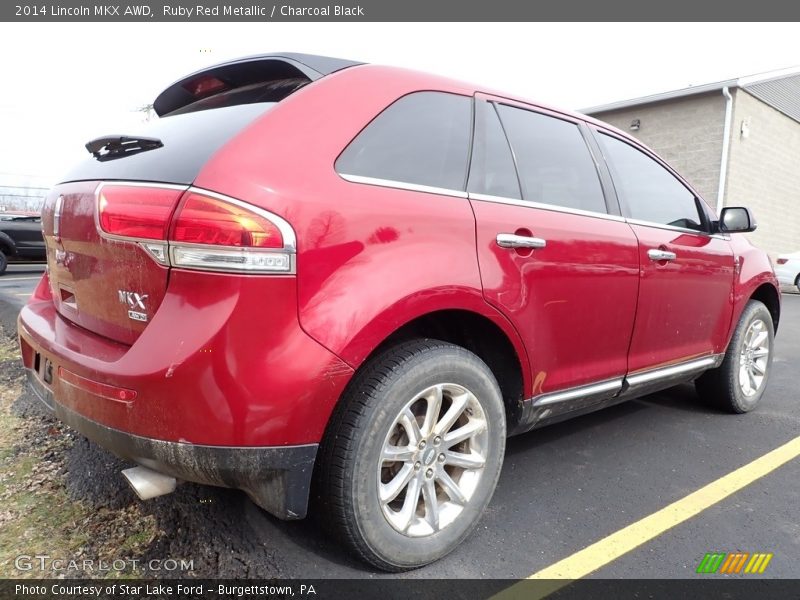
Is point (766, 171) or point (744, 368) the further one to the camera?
point (766, 171)

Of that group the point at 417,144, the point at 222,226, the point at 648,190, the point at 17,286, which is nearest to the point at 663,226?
the point at 648,190

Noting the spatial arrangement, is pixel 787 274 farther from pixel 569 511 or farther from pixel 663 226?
pixel 569 511

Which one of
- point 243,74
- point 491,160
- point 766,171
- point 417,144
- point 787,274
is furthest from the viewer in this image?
point 766,171

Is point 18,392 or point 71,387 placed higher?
point 71,387

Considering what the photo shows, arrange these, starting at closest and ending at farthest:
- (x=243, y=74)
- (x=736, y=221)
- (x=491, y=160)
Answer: (x=243, y=74) → (x=491, y=160) → (x=736, y=221)

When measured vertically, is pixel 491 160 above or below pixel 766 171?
above

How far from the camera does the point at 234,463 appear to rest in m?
1.64

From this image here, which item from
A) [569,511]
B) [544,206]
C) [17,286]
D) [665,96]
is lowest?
[17,286]

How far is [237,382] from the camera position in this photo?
1.59 m

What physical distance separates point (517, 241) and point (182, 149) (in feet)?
4.12

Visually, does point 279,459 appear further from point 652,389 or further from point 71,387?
point 652,389

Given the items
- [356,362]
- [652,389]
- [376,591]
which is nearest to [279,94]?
[356,362]

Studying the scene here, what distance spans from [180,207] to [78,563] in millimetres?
1316

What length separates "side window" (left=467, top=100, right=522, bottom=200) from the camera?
2.26 meters
